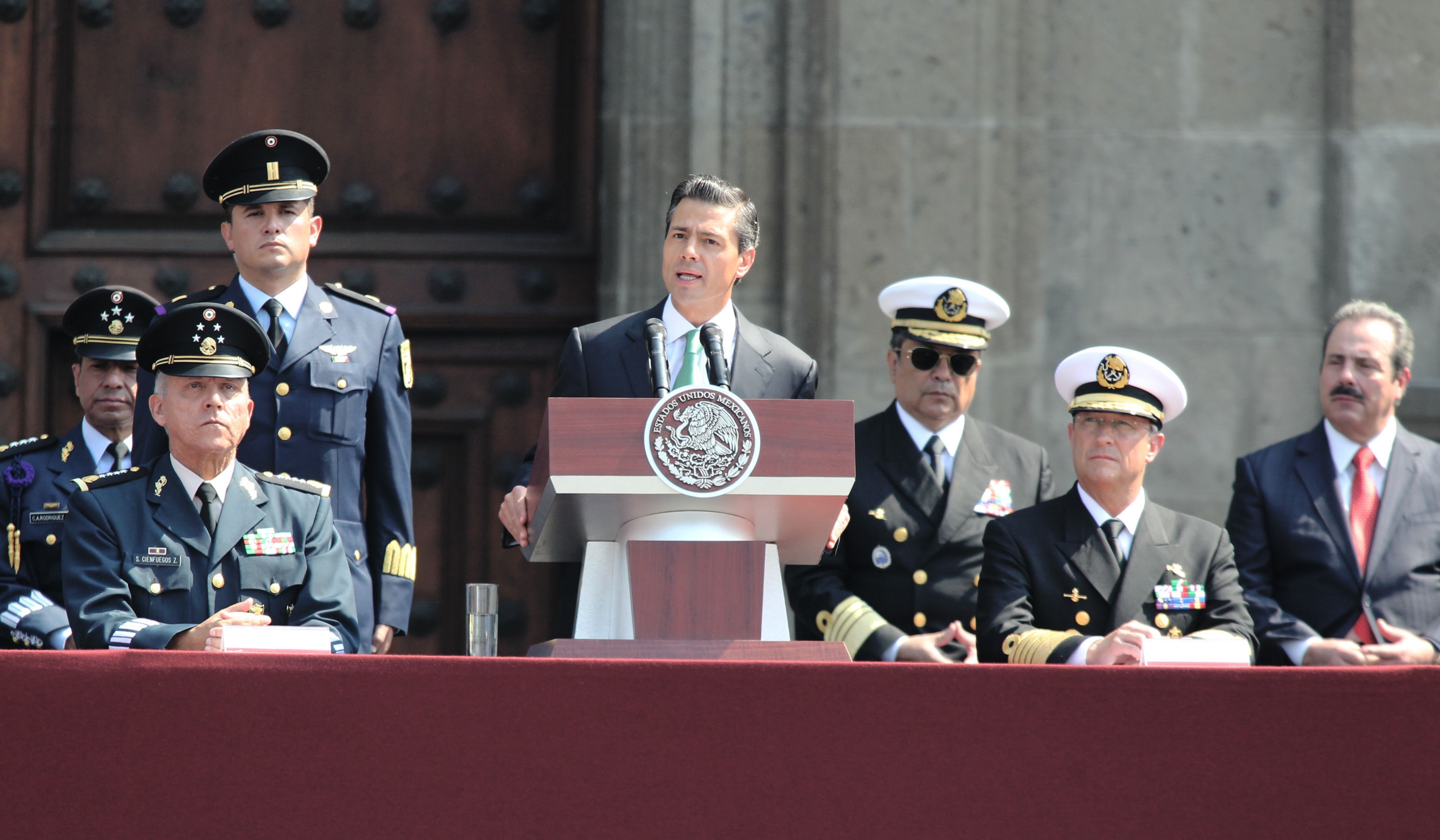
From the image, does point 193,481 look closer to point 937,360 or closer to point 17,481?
point 17,481

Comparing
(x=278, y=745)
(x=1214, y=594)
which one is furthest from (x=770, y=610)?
(x=1214, y=594)

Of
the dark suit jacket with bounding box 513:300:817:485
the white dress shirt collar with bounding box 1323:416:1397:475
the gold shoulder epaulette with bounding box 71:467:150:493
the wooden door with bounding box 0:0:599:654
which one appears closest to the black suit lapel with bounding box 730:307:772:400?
the dark suit jacket with bounding box 513:300:817:485

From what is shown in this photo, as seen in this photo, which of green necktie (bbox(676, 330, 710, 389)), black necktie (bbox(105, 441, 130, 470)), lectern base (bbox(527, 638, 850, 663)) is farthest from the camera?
black necktie (bbox(105, 441, 130, 470))

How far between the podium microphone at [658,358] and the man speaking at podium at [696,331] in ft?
1.11

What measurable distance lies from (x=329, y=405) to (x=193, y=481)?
2.24 feet

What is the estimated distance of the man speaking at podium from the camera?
3303mm

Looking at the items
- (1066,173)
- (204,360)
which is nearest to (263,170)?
(204,360)

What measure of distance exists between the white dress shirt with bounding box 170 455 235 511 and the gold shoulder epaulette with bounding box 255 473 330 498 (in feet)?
0.31

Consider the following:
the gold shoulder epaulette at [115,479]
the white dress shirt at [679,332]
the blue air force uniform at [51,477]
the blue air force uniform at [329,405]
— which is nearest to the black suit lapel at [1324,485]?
the white dress shirt at [679,332]

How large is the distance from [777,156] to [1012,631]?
2004mm

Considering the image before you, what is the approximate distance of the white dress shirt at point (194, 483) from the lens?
3.12 m

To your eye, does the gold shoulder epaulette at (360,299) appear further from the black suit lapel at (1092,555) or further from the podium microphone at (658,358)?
the black suit lapel at (1092,555)

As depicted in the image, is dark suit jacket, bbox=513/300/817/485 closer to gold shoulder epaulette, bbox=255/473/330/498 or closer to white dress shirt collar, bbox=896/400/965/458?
gold shoulder epaulette, bbox=255/473/330/498

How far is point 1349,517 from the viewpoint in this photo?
164 inches
